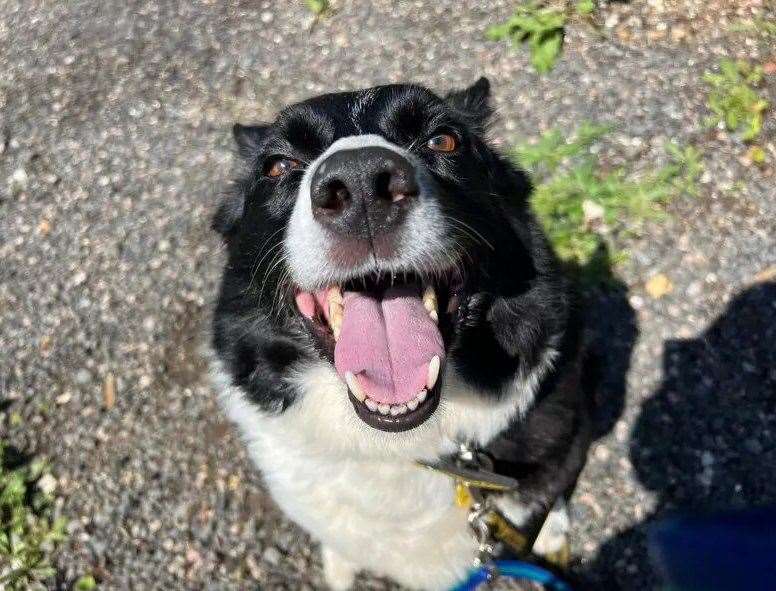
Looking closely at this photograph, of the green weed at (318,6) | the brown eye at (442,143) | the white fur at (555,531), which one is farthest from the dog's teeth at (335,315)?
the green weed at (318,6)

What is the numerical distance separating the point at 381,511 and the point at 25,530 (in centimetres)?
182

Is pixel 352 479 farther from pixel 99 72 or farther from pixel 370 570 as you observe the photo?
pixel 99 72

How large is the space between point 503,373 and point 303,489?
83 centimetres

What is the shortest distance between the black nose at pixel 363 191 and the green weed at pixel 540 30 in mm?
2809

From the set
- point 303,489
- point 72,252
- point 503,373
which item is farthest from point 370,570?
point 72,252

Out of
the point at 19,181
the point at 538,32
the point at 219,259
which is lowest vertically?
the point at 219,259

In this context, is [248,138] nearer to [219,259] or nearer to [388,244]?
[388,244]

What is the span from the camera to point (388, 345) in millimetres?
1937

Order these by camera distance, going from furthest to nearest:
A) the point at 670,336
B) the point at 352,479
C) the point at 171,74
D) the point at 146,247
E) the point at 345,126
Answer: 1. the point at 171,74
2. the point at 146,247
3. the point at 670,336
4. the point at 352,479
5. the point at 345,126

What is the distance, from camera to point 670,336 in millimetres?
3273

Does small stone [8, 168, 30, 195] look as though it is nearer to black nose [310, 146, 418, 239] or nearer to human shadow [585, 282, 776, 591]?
black nose [310, 146, 418, 239]

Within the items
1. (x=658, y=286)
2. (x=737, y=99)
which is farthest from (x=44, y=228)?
(x=737, y=99)

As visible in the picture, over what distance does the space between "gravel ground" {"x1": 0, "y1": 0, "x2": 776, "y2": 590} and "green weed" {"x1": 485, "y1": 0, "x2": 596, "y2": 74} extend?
90 mm

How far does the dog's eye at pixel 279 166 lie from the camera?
2230 millimetres
